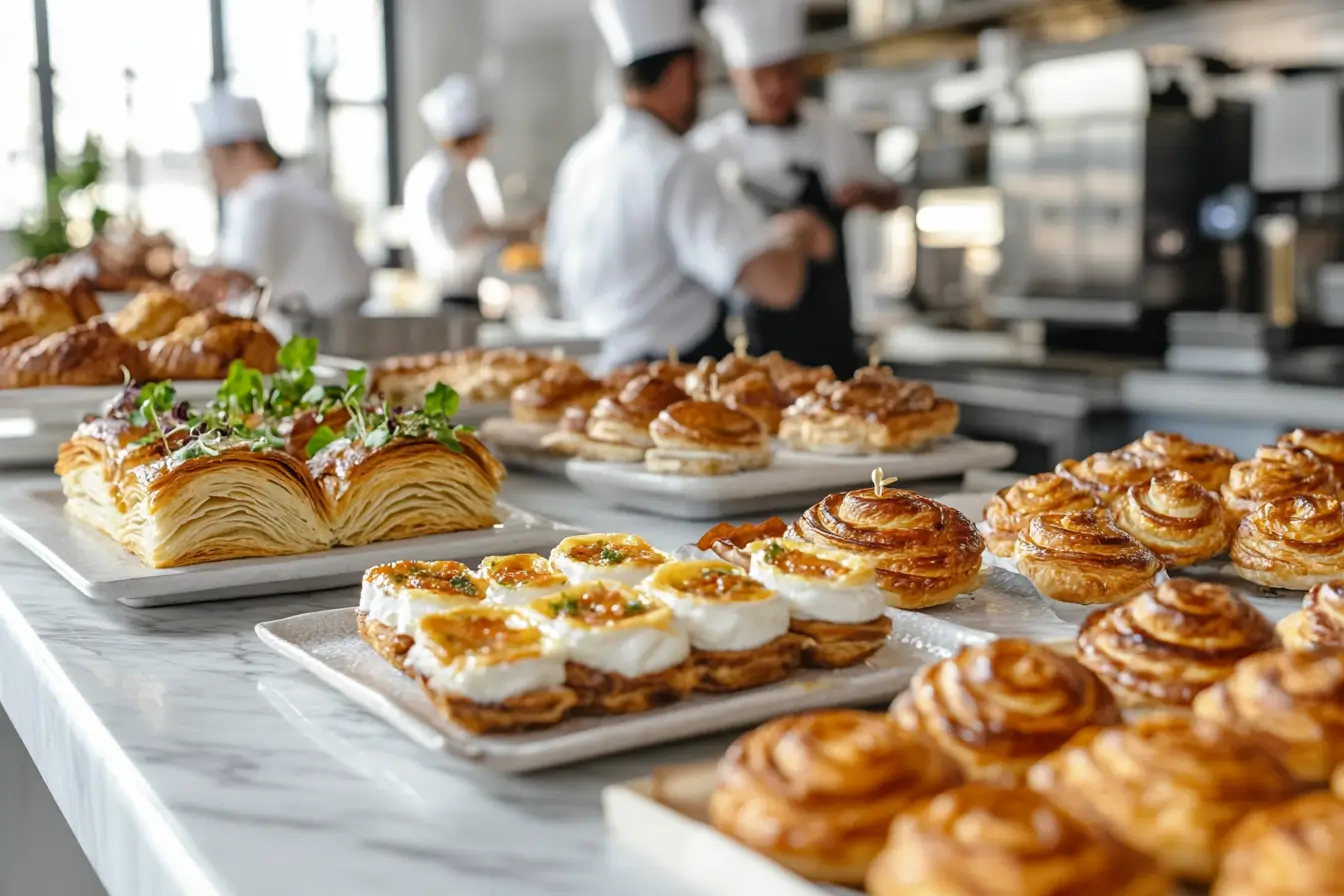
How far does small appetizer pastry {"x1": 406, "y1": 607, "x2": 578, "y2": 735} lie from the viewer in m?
1.08

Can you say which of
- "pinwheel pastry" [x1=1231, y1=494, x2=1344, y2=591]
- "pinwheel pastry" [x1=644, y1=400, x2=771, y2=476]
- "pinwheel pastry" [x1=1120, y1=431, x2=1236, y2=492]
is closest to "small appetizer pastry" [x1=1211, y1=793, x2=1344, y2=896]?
"pinwheel pastry" [x1=1231, y1=494, x2=1344, y2=591]

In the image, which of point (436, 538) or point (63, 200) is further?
point (63, 200)

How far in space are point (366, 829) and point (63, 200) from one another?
5.30 m

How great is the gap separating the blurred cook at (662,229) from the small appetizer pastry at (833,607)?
292 centimetres

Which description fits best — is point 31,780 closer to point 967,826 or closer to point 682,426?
point 682,426

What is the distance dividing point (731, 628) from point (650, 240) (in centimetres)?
328

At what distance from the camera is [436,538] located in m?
1.85

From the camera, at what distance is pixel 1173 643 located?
3.56 ft

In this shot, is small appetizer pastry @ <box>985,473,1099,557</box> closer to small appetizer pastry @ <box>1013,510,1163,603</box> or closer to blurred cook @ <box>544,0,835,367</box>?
small appetizer pastry @ <box>1013,510,1163,603</box>

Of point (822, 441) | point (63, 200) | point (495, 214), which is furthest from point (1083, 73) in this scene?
point (495, 214)

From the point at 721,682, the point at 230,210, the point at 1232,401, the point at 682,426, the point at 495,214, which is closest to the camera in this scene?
the point at 721,682

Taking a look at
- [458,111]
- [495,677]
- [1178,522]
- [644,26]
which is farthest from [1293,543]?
[458,111]

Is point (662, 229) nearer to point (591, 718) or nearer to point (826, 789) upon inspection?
point (591, 718)

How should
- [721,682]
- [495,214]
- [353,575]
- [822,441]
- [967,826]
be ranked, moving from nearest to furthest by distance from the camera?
1. [967,826]
2. [721,682]
3. [353,575]
4. [822,441]
5. [495,214]
